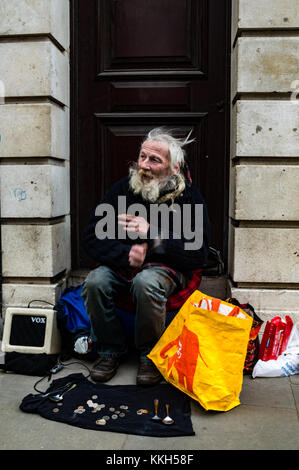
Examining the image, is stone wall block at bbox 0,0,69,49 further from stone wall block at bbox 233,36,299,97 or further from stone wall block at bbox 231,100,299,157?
stone wall block at bbox 231,100,299,157

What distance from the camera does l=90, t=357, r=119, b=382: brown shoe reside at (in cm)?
323

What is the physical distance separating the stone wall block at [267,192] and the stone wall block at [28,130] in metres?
1.49

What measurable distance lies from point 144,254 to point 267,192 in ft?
3.69

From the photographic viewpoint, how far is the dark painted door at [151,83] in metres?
4.11

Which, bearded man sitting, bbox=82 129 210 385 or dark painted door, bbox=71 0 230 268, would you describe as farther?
dark painted door, bbox=71 0 230 268

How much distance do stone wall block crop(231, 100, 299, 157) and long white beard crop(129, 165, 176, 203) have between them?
2.09 ft

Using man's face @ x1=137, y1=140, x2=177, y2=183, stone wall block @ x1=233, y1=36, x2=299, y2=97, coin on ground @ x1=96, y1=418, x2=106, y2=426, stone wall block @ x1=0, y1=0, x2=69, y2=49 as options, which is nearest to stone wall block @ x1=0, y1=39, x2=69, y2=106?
stone wall block @ x1=0, y1=0, x2=69, y2=49

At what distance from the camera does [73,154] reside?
4.34 m

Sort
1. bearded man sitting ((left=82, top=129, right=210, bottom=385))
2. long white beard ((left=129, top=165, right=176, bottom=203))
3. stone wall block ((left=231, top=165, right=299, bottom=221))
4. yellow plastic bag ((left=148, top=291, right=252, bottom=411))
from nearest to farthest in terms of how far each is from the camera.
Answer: yellow plastic bag ((left=148, top=291, right=252, bottom=411)) → bearded man sitting ((left=82, top=129, right=210, bottom=385)) → long white beard ((left=129, top=165, right=176, bottom=203)) → stone wall block ((left=231, top=165, right=299, bottom=221))

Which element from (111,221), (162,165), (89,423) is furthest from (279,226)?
(89,423)

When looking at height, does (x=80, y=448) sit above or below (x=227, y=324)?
below
